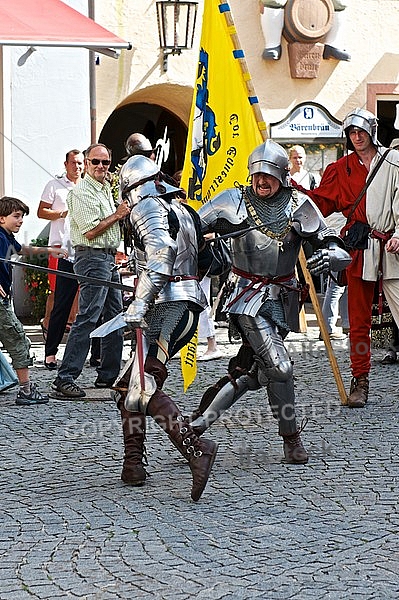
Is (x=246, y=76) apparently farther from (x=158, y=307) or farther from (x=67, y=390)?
(x=158, y=307)

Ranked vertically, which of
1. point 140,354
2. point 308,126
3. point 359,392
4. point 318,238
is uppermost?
point 308,126

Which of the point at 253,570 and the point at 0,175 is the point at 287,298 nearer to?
the point at 253,570

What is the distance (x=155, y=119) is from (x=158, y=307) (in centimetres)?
1148

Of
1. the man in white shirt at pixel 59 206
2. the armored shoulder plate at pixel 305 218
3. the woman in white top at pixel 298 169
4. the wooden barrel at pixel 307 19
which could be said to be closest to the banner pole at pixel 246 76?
the armored shoulder plate at pixel 305 218

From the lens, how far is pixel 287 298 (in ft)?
20.8

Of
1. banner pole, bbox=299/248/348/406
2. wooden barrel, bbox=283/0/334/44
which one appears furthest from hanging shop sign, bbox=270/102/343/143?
banner pole, bbox=299/248/348/406

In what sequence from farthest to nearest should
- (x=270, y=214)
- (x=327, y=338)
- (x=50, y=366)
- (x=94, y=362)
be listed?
(x=94, y=362) → (x=50, y=366) → (x=327, y=338) → (x=270, y=214)

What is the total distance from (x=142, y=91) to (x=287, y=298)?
8.42 metres

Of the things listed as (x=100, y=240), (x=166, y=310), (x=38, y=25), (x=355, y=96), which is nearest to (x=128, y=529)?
(x=166, y=310)

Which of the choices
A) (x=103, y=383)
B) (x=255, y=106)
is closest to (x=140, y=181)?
(x=255, y=106)

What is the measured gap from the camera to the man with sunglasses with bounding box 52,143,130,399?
8359mm

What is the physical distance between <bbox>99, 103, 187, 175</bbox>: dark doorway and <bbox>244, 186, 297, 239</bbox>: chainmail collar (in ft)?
32.3

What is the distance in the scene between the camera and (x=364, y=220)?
8.06 metres

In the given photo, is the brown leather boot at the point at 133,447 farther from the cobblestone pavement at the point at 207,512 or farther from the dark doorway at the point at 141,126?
the dark doorway at the point at 141,126
